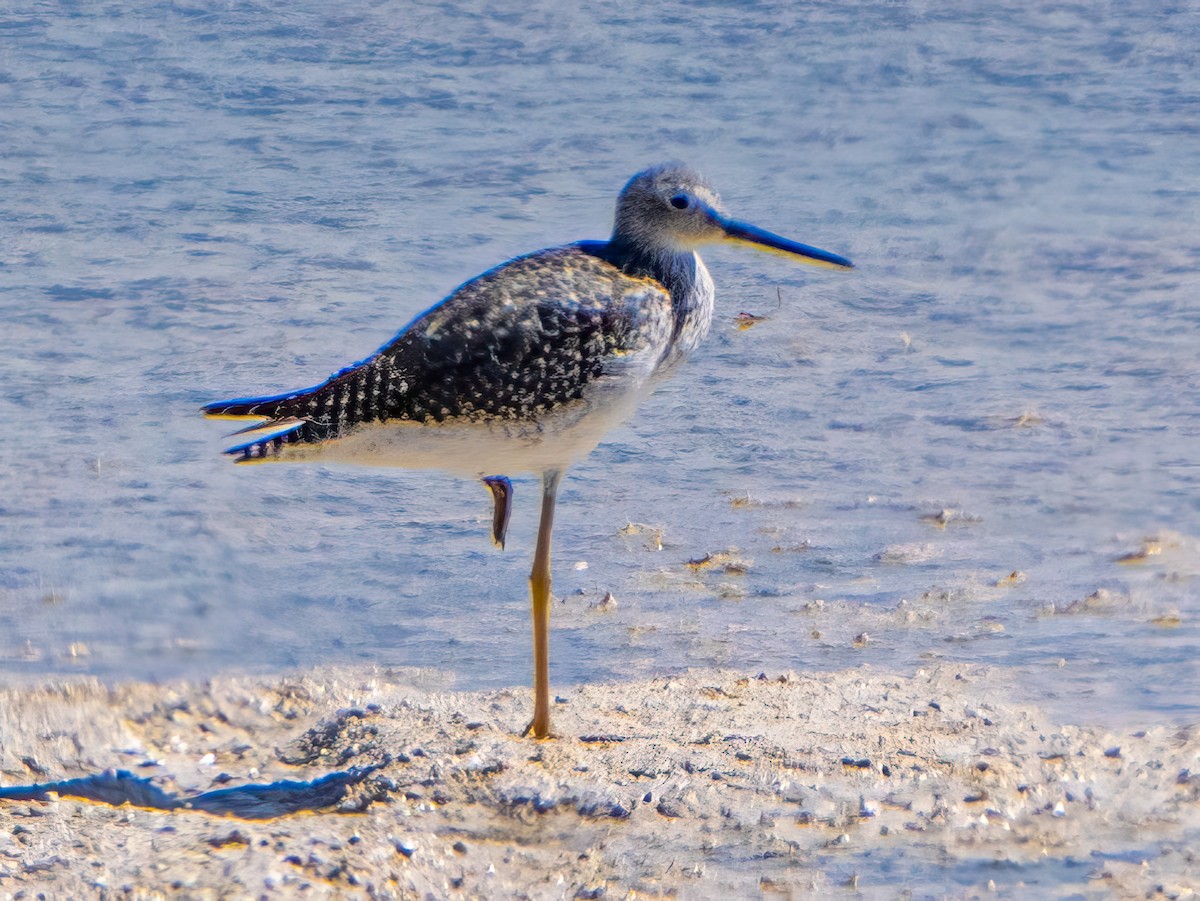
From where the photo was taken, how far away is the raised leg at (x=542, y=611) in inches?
215

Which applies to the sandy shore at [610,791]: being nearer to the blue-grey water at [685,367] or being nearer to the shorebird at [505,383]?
the blue-grey water at [685,367]

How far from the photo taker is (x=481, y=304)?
17.1 feet

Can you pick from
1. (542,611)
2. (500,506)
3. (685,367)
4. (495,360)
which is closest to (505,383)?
(495,360)

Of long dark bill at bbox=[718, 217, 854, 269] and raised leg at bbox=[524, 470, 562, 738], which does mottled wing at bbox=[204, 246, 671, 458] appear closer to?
raised leg at bbox=[524, 470, 562, 738]

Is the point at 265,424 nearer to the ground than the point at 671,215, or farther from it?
nearer to the ground

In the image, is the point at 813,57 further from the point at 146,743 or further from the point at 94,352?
the point at 146,743

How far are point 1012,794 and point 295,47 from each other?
10.4 m

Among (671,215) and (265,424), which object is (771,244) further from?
(265,424)

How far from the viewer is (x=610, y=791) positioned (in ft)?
16.2

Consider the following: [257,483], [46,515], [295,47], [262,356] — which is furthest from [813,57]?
[46,515]

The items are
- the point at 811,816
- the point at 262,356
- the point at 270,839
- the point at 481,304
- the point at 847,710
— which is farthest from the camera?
the point at 262,356

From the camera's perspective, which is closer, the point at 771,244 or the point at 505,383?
the point at 505,383

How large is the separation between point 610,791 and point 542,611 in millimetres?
909

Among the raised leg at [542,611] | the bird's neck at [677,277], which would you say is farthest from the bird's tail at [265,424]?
the bird's neck at [677,277]
